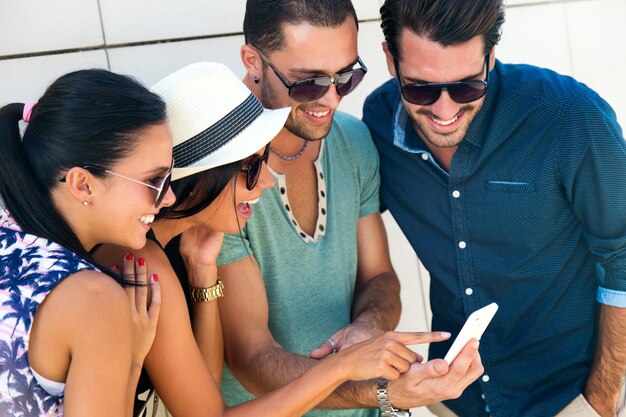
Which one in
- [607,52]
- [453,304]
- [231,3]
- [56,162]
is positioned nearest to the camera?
[56,162]

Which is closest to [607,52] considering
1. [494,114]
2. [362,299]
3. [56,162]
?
[494,114]

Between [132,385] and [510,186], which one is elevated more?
[510,186]

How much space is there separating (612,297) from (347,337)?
1012 mm

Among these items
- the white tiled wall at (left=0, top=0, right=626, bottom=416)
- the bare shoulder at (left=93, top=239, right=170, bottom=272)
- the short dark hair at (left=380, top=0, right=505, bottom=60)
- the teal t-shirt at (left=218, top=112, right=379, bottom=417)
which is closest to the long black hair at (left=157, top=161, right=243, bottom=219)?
the bare shoulder at (left=93, top=239, right=170, bottom=272)

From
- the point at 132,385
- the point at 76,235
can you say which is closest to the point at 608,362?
the point at 132,385

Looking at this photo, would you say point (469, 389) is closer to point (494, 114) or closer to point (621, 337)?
point (621, 337)

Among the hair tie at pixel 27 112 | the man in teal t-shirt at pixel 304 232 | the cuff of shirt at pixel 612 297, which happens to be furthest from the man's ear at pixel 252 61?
the cuff of shirt at pixel 612 297

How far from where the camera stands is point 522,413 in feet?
11.9

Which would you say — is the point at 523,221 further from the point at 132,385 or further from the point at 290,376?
the point at 132,385

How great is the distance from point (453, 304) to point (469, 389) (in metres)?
0.37

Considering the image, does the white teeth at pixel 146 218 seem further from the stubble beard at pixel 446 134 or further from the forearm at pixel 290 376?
the stubble beard at pixel 446 134

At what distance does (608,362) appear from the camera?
3.52 m

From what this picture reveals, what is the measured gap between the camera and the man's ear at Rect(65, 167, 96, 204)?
244 cm

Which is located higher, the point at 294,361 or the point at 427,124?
the point at 427,124
